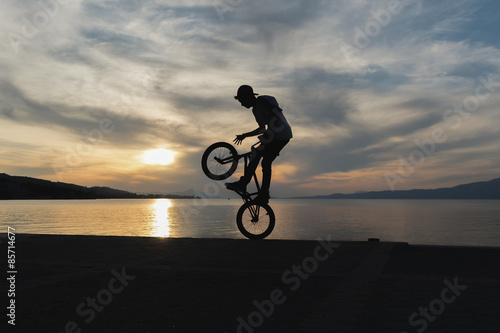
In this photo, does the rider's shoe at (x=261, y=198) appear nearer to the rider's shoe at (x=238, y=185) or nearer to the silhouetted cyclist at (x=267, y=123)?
the rider's shoe at (x=238, y=185)

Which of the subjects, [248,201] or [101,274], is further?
[248,201]

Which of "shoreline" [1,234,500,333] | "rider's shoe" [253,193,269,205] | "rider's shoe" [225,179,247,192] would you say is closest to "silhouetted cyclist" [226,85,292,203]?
"rider's shoe" [225,179,247,192]

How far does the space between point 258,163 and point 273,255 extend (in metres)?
A: 2.76

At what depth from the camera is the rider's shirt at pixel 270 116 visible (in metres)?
10.9

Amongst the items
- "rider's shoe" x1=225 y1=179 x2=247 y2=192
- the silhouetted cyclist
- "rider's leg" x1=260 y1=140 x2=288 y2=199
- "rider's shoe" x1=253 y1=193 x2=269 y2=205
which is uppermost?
the silhouetted cyclist

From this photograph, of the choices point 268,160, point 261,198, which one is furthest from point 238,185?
point 268,160

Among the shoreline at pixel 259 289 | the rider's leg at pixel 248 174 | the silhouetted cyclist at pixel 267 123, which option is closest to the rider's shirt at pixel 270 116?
the silhouetted cyclist at pixel 267 123

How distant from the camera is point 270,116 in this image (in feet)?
35.9

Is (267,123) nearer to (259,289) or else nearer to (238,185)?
(238,185)

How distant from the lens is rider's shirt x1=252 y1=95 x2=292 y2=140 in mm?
10945

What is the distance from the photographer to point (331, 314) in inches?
192

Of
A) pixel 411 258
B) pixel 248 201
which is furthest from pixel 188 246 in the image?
pixel 411 258

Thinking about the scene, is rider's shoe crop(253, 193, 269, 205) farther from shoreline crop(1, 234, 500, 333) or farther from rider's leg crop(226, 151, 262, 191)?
shoreline crop(1, 234, 500, 333)

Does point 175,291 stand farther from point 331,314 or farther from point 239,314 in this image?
point 331,314
